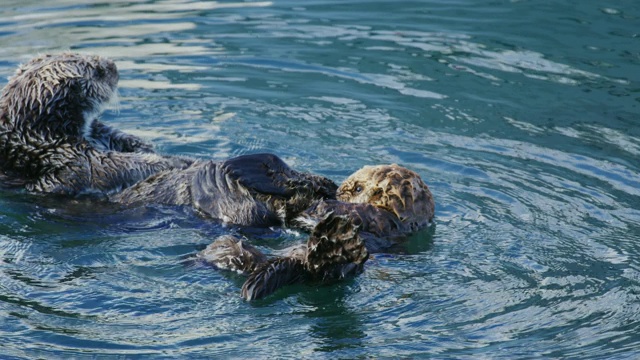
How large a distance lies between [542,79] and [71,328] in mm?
5389

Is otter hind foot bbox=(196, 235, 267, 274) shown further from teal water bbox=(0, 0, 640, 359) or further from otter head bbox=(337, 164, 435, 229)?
otter head bbox=(337, 164, 435, 229)

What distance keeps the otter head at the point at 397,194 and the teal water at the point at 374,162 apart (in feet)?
0.46

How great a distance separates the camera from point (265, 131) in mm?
7023

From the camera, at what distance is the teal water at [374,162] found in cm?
417

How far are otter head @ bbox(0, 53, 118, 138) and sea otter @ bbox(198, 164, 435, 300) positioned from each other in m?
1.74

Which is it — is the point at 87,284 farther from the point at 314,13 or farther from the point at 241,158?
the point at 314,13

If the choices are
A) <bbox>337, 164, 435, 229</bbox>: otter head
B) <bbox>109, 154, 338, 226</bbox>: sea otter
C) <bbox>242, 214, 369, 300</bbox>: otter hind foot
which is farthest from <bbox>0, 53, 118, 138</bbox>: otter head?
<bbox>242, 214, 369, 300</bbox>: otter hind foot

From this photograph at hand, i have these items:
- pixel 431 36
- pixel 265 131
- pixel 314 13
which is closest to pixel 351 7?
pixel 314 13

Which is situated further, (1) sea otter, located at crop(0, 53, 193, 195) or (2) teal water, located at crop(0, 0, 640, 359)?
(1) sea otter, located at crop(0, 53, 193, 195)

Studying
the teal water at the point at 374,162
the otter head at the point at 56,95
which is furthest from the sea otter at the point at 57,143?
the teal water at the point at 374,162

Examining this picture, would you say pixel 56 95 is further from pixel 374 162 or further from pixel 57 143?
pixel 374 162

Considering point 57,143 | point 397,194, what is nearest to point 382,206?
point 397,194

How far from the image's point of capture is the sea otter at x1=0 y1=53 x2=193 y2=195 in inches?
225

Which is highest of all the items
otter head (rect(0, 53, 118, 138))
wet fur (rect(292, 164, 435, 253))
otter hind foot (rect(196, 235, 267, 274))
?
otter head (rect(0, 53, 118, 138))
